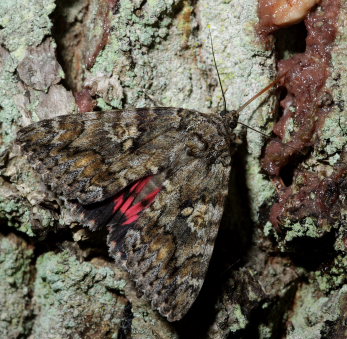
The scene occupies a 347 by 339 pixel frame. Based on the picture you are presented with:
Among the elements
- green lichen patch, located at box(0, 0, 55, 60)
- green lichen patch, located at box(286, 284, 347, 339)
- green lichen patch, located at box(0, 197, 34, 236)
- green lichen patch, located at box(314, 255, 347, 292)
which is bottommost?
green lichen patch, located at box(286, 284, 347, 339)

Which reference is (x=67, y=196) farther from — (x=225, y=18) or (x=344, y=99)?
(x=344, y=99)

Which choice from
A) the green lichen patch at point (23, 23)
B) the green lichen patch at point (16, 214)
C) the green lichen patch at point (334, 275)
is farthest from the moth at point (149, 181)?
the green lichen patch at point (334, 275)

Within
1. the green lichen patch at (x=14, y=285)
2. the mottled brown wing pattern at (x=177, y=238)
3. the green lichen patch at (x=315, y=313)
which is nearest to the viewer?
the mottled brown wing pattern at (x=177, y=238)

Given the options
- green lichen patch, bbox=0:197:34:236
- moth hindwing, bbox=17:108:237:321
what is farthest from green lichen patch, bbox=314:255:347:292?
green lichen patch, bbox=0:197:34:236

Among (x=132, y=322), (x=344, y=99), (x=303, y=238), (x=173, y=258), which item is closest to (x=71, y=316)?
(x=132, y=322)

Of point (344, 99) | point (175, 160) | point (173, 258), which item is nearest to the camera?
point (344, 99)

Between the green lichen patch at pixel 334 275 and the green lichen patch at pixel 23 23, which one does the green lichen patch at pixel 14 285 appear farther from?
the green lichen patch at pixel 334 275

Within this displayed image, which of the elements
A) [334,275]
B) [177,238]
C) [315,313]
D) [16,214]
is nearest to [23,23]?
[16,214]

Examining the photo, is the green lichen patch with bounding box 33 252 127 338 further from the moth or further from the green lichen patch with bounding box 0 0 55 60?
the green lichen patch with bounding box 0 0 55 60
